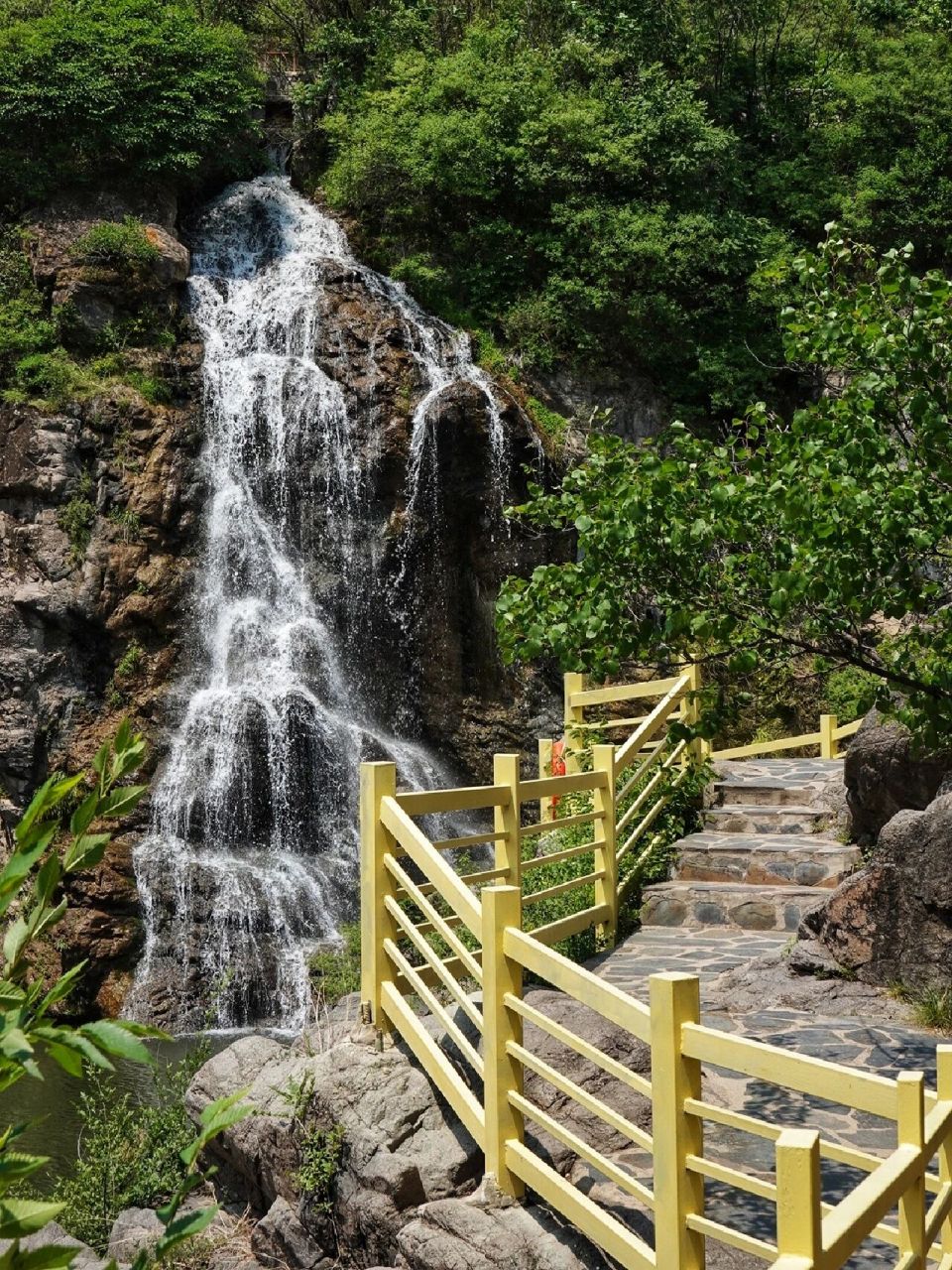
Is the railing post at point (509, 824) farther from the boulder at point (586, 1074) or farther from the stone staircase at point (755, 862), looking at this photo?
the stone staircase at point (755, 862)

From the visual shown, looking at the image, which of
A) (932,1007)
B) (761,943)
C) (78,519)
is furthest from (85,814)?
(78,519)

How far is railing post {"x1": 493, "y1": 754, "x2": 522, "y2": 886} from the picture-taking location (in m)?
7.26

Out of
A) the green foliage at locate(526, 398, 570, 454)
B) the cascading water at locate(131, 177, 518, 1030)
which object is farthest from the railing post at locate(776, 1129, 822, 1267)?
the green foliage at locate(526, 398, 570, 454)

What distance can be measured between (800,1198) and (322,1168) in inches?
139

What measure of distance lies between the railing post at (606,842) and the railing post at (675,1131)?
5599mm

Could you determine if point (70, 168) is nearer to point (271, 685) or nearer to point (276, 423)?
point (276, 423)

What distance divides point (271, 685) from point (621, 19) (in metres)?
16.0

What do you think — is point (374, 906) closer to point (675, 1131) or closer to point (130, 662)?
point (675, 1131)

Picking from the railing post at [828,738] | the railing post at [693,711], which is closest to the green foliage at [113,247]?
the railing post at [693,711]

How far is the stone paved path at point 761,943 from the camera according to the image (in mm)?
5230

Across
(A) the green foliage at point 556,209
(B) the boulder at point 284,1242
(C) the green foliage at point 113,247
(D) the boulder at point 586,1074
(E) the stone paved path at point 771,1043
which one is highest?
(A) the green foliage at point 556,209

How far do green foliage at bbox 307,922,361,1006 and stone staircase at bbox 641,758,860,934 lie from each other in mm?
2551

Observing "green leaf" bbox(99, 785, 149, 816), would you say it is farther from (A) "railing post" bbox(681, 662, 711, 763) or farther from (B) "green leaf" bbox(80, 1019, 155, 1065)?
(A) "railing post" bbox(681, 662, 711, 763)

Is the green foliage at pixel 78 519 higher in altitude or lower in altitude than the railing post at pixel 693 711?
higher
